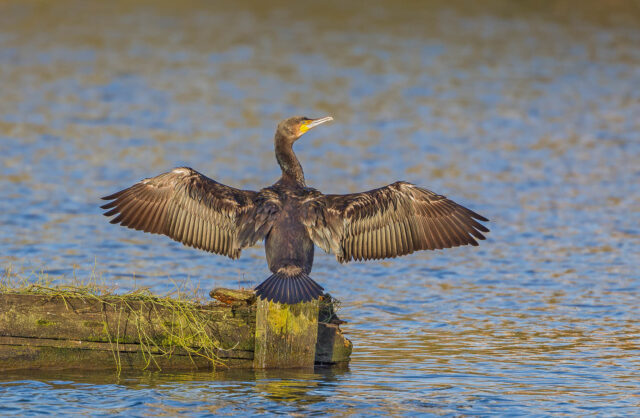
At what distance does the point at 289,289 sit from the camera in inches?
300

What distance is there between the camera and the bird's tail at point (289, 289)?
7.53 metres

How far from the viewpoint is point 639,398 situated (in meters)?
7.79

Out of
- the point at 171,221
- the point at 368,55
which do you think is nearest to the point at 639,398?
the point at 171,221

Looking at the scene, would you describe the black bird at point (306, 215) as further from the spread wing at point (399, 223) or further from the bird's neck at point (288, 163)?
the bird's neck at point (288, 163)

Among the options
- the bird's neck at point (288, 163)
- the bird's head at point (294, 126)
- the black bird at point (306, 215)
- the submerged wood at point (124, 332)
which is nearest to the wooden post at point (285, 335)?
the submerged wood at point (124, 332)

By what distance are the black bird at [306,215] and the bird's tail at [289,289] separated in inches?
27.2

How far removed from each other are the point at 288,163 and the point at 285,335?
6.12 ft

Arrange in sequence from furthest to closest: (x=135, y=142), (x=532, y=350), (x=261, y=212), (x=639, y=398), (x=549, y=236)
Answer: (x=135, y=142) < (x=549, y=236) < (x=532, y=350) < (x=261, y=212) < (x=639, y=398)

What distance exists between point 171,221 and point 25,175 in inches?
310

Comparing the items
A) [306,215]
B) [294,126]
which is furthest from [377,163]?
[306,215]

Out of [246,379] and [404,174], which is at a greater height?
[404,174]

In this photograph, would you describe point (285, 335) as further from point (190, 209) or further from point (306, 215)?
point (190, 209)

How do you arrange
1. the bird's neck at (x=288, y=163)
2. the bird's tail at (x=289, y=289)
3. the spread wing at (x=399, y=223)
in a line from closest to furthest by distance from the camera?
1. the bird's tail at (x=289, y=289)
2. the spread wing at (x=399, y=223)
3. the bird's neck at (x=288, y=163)

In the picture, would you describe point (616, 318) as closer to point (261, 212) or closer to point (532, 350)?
point (532, 350)
